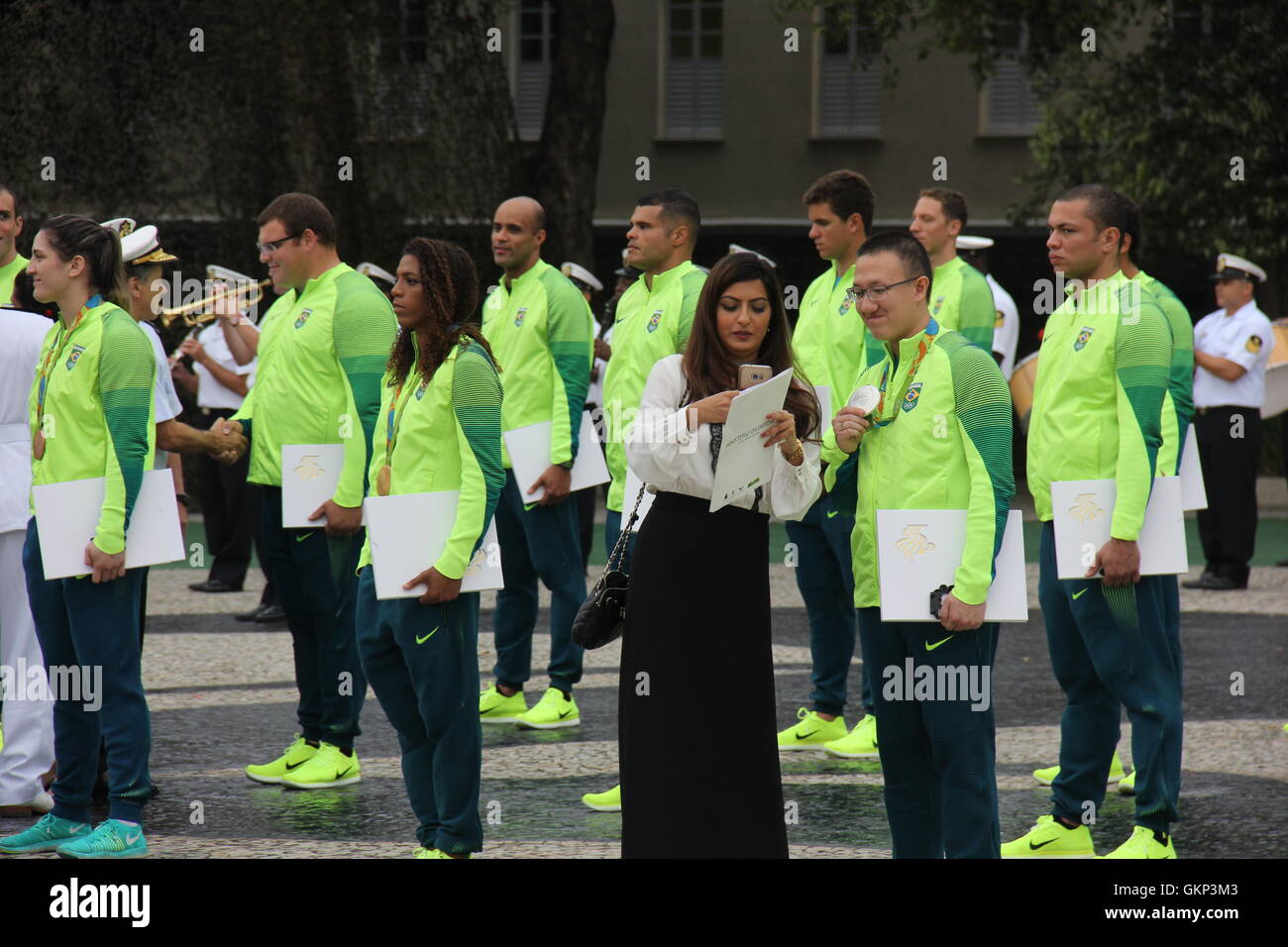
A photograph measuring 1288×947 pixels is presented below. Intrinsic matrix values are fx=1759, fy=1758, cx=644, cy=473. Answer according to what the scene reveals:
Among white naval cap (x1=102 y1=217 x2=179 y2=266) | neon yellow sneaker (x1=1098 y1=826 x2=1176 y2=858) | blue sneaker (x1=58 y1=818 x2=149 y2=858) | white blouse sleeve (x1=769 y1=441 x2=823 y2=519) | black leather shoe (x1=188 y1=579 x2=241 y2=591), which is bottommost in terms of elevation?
black leather shoe (x1=188 y1=579 x2=241 y2=591)

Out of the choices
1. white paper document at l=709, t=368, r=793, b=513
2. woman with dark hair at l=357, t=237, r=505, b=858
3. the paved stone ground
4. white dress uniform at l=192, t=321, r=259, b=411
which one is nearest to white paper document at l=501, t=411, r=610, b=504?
the paved stone ground

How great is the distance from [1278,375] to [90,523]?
10773mm

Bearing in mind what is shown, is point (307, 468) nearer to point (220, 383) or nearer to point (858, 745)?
point (858, 745)

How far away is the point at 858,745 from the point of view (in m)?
7.63

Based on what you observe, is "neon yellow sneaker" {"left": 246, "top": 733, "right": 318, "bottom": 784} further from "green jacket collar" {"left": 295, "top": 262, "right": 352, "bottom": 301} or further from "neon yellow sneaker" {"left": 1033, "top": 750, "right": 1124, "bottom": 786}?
"neon yellow sneaker" {"left": 1033, "top": 750, "right": 1124, "bottom": 786}

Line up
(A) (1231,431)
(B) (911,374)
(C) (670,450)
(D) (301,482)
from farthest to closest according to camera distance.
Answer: (A) (1231,431) < (D) (301,482) < (B) (911,374) < (C) (670,450)

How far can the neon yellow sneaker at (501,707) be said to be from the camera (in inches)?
328

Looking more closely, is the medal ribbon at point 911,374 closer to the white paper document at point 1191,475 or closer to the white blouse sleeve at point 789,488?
the white blouse sleeve at point 789,488

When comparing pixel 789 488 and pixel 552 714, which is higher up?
pixel 789 488

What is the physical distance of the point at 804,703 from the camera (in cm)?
859

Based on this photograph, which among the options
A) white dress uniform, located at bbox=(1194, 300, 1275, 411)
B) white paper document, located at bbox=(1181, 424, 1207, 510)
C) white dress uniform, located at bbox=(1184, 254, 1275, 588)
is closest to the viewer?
white paper document, located at bbox=(1181, 424, 1207, 510)

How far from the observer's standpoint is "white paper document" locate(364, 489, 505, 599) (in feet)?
18.3

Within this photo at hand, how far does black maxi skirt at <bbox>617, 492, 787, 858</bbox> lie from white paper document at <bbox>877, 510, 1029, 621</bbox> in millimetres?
408

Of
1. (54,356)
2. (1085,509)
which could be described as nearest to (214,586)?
(54,356)
